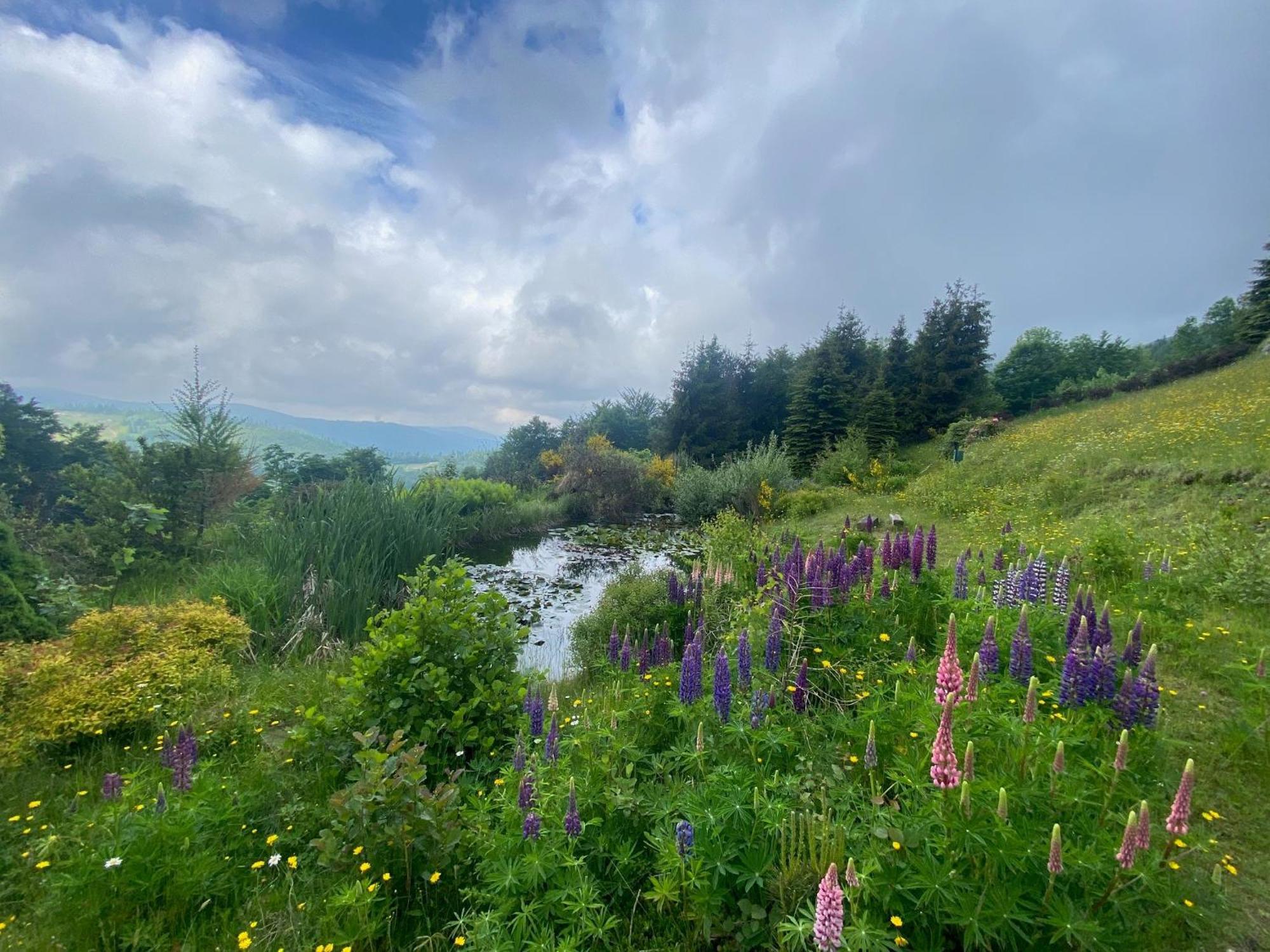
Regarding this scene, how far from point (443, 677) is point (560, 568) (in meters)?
8.43

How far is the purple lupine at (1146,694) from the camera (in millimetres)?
2207

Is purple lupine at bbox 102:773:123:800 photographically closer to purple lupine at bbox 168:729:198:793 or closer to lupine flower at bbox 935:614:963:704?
purple lupine at bbox 168:729:198:793

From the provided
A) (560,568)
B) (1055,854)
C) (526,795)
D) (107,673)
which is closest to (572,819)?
(526,795)

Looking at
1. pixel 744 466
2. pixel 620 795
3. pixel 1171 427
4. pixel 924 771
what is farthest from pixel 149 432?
pixel 1171 427

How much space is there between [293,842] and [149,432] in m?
9.64

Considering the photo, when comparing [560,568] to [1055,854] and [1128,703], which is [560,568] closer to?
[1128,703]

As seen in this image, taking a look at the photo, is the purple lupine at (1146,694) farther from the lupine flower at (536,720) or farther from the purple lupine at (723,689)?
the lupine flower at (536,720)

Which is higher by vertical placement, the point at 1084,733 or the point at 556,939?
the point at 1084,733

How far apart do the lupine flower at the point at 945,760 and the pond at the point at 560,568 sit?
3.75 meters

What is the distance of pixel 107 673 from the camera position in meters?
3.76

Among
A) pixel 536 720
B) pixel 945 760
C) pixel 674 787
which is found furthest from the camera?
pixel 536 720

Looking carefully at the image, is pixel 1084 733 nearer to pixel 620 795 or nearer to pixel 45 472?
pixel 620 795

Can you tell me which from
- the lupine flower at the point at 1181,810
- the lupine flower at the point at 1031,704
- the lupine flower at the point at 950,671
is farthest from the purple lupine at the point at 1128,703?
the lupine flower at the point at 950,671

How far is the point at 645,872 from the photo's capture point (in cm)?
211
